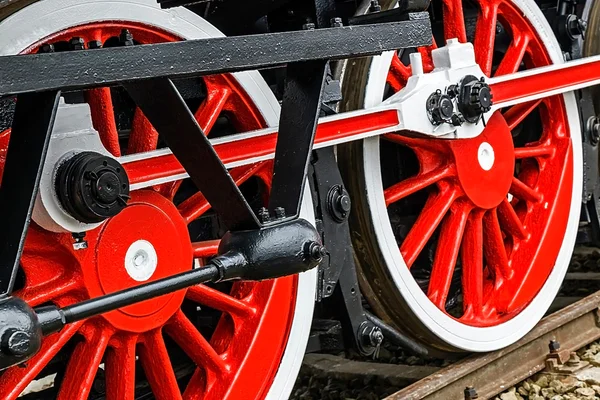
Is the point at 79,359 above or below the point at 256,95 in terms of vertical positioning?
below

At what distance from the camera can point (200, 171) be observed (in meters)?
1.92

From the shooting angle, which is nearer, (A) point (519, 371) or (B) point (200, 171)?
(B) point (200, 171)

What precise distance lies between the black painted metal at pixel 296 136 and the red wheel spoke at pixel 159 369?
479mm

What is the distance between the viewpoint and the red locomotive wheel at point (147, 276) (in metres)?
2.05

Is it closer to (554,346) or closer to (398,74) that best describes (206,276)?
(398,74)

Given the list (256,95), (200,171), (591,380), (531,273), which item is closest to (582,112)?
(531,273)

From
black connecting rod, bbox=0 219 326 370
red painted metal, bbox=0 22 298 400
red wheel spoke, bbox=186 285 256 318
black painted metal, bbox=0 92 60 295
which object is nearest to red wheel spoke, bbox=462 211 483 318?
red painted metal, bbox=0 22 298 400

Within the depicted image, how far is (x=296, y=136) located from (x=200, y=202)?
0.44 metres

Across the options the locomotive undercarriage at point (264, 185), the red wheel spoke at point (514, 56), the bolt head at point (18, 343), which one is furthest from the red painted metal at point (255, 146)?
the red wheel spoke at point (514, 56)

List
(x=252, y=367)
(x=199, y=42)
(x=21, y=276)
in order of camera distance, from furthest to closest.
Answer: (x=252, y=367) → (x=21, y=276) → (x=199, y=42)

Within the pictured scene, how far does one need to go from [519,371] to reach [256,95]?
4.51 ft

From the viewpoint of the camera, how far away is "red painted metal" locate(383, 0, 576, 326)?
3.00 m

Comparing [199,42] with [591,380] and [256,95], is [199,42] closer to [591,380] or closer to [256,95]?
[256,95]

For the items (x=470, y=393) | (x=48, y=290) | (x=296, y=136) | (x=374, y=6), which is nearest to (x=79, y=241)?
(x=48, y=290)
